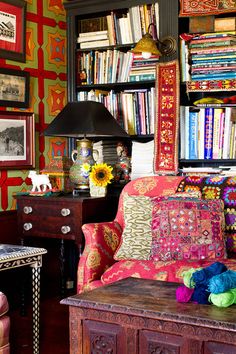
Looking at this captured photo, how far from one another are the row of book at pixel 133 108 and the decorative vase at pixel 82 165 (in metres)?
0.39

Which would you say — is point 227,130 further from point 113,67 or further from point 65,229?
point 65,229

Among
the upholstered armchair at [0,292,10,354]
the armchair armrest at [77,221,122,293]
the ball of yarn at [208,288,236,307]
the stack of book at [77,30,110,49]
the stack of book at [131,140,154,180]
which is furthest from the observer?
the stack of book at [77,30,110,49]

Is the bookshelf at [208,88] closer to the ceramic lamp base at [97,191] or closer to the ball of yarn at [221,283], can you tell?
the ceramic lamp base at [97,191]

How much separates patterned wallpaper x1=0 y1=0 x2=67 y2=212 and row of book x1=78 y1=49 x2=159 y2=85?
0.67 ft

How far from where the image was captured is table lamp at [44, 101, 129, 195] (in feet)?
12.4

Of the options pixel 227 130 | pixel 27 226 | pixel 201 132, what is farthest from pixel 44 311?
pixel 227 130

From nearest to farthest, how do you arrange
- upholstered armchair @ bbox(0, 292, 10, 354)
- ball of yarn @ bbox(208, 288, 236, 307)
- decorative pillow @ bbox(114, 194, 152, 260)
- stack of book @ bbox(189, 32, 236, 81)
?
1. ball of yarn @ bbox(208, 288, 236, 307)
2. upholstered armchair @ bbox(0, 292, 10, 354)
3. decorative pillow @ bbox(114, 194, 152, 260)
4. stack of book @ bbox(189, 32, 236, 81)

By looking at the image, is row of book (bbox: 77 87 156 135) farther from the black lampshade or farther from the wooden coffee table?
the wooden coffee table

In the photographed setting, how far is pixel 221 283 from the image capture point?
207 centimetres

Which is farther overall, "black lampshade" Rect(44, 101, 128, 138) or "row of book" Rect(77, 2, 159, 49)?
"row of book" Rect(77, 2, 159, 49)

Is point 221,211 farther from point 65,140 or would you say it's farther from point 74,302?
point 65,140

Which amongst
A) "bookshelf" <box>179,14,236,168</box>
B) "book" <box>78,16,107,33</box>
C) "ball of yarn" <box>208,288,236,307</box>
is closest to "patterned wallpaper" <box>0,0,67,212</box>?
"book" <box>78,16,107,33</box>

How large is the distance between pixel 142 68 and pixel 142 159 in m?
0.65

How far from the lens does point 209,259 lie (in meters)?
2.99
